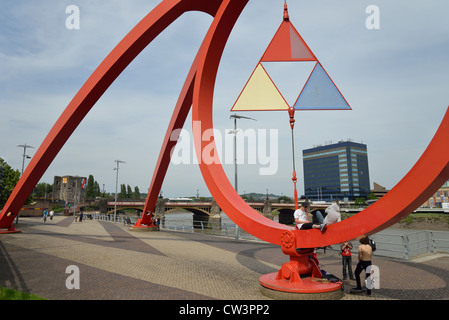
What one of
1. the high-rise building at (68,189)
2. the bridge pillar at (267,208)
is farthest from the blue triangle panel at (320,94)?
the high-rise building at (68,189)

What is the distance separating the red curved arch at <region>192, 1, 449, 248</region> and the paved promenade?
1.67 metres

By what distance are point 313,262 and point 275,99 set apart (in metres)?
4.24

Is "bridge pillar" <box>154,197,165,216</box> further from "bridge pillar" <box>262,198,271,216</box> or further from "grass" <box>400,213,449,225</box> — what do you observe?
"grass" <box>400,213,449,225</box>

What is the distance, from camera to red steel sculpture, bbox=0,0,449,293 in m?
5.04

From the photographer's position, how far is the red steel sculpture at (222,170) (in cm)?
504

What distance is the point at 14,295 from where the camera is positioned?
6.18 meters

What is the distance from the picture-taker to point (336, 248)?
14.9m

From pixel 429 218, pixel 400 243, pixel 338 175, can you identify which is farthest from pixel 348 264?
pixel 338 175

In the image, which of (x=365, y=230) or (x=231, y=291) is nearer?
(x=365, y=230)

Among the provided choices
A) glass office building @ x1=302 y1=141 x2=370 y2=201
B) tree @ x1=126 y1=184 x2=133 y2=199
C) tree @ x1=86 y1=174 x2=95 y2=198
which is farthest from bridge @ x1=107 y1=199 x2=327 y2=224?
tree @ x1=126 y1=184 x2=133 y2=199

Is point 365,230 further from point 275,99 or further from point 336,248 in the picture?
point 336,248

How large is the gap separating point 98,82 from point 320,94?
1160 centimetres

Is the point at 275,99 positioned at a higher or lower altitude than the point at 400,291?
higher
